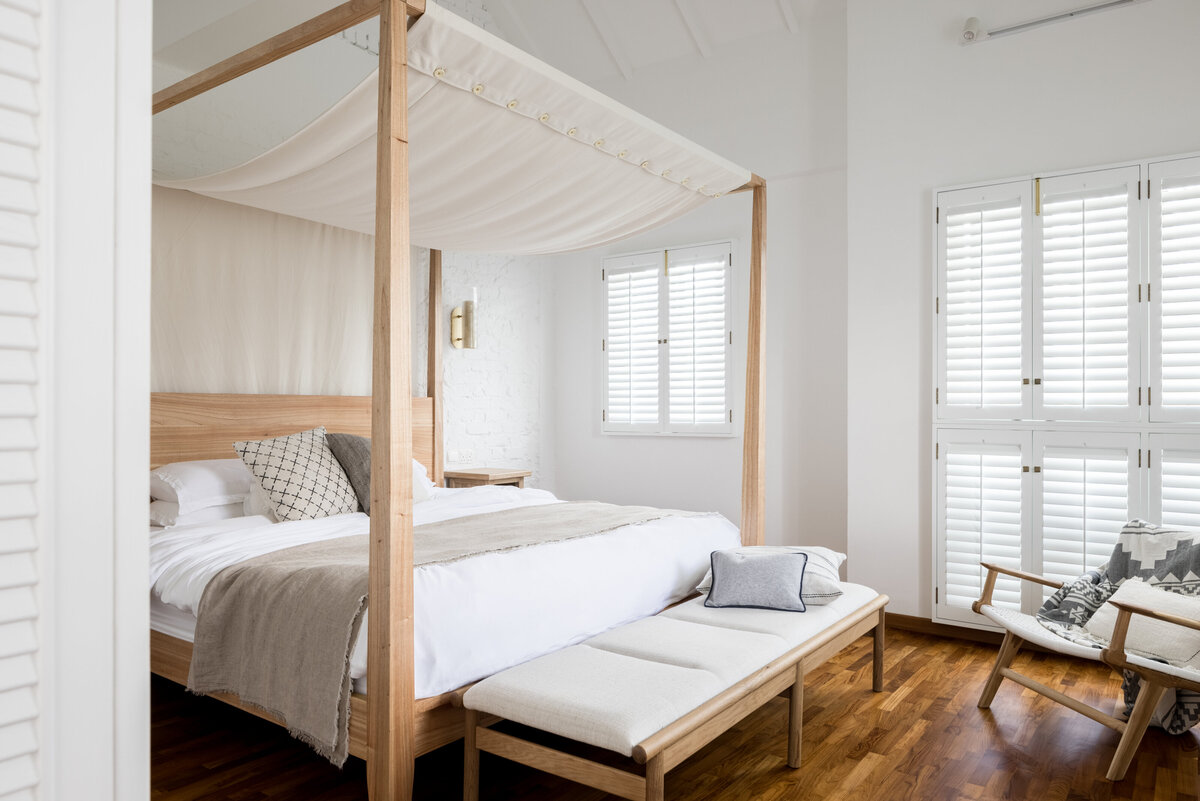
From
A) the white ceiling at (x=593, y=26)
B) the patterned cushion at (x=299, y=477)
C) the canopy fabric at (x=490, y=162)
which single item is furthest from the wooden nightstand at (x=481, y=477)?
the white ceiling at (x=593, y=26)

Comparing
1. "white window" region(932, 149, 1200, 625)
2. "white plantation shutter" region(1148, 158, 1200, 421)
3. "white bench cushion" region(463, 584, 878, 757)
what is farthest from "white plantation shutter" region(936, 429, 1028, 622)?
"white bench cushion" region(463, 584, 878, 757)

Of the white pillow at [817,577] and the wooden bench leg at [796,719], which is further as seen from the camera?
the white pillow at [817,577]

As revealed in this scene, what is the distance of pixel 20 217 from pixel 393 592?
1.44 meters

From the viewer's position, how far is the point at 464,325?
566 cm

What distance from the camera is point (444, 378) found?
18.5 ft

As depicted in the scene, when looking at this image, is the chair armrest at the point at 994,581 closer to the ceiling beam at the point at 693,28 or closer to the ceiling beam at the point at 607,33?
→ the ceiling beam at the point at 693,28

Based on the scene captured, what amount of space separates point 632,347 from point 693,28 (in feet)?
7.33

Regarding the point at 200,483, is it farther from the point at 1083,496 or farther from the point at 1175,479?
the point at 1175,479

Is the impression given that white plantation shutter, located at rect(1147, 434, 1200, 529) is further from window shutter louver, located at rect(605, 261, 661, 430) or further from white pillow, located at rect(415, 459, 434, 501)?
white pillow, located at rect(415, 459, 434, 501)

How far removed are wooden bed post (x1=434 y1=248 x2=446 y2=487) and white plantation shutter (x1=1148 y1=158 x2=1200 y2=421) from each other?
3.93 m

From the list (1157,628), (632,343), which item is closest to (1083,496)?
(1157,628)

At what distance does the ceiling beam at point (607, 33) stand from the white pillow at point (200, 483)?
3.90 m

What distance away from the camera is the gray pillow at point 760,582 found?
3.13 meters

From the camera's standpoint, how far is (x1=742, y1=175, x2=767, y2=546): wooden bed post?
410 cm
